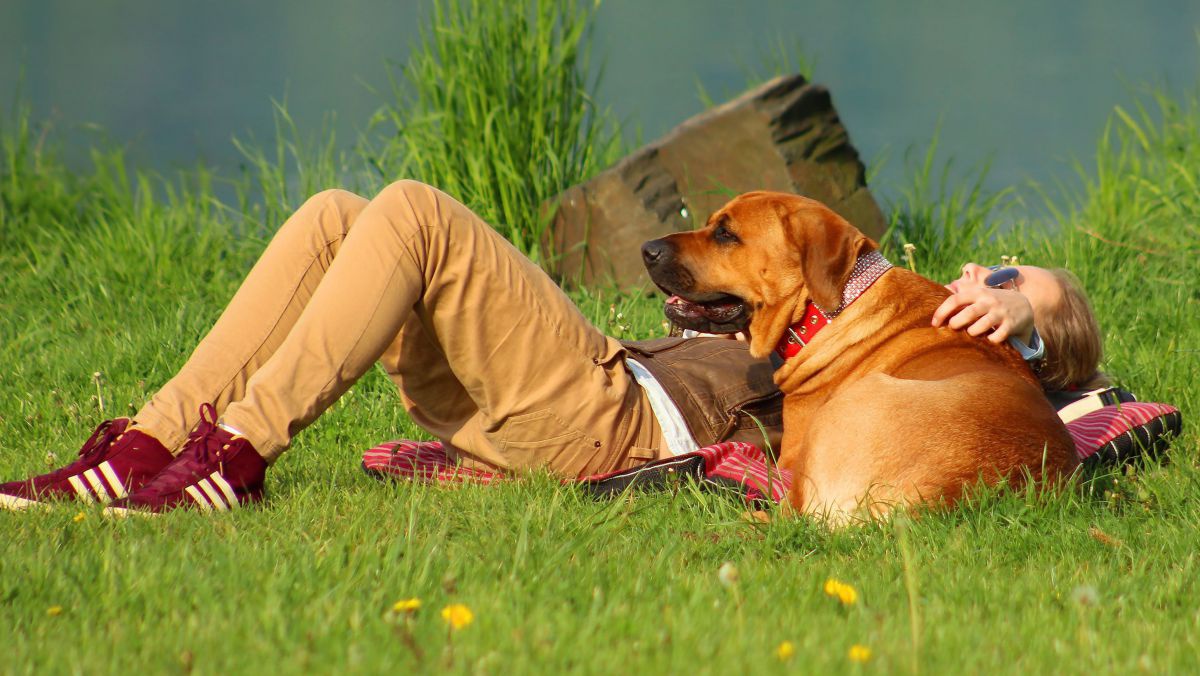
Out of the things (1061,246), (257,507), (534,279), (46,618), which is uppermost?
(534,279)

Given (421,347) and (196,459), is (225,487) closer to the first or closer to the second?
(196,459)

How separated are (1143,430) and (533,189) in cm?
427

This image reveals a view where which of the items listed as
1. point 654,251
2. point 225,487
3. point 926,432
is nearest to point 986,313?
point 926,432

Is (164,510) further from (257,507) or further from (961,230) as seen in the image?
(961,230)

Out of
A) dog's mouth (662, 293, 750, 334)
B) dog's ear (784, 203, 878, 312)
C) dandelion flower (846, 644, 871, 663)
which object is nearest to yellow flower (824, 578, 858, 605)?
dandelion flower (846, 644, 871, 663)

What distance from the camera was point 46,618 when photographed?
2.50 m

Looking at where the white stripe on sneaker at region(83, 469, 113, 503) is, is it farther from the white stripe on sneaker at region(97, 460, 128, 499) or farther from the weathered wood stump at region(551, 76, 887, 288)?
the weathered wood stump at region(551, 76, 887, 288)

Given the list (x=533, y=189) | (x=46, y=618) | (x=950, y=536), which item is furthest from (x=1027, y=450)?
(x=533, y=189)

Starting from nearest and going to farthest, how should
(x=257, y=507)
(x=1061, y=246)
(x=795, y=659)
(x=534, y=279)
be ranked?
1. (x=795, y=659)
2. (x=257, y=507)
3. (x=534, y=279)
4. (x=1061, y=246)

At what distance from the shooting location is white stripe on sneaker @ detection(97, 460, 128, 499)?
11.3ft

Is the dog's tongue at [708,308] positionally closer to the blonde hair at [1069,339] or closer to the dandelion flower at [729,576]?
the blonde hair at [1069,339]

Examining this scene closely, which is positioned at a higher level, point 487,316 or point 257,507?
point 487,316

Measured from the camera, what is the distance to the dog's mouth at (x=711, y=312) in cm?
409

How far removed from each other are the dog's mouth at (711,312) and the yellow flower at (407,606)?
1.85 m
